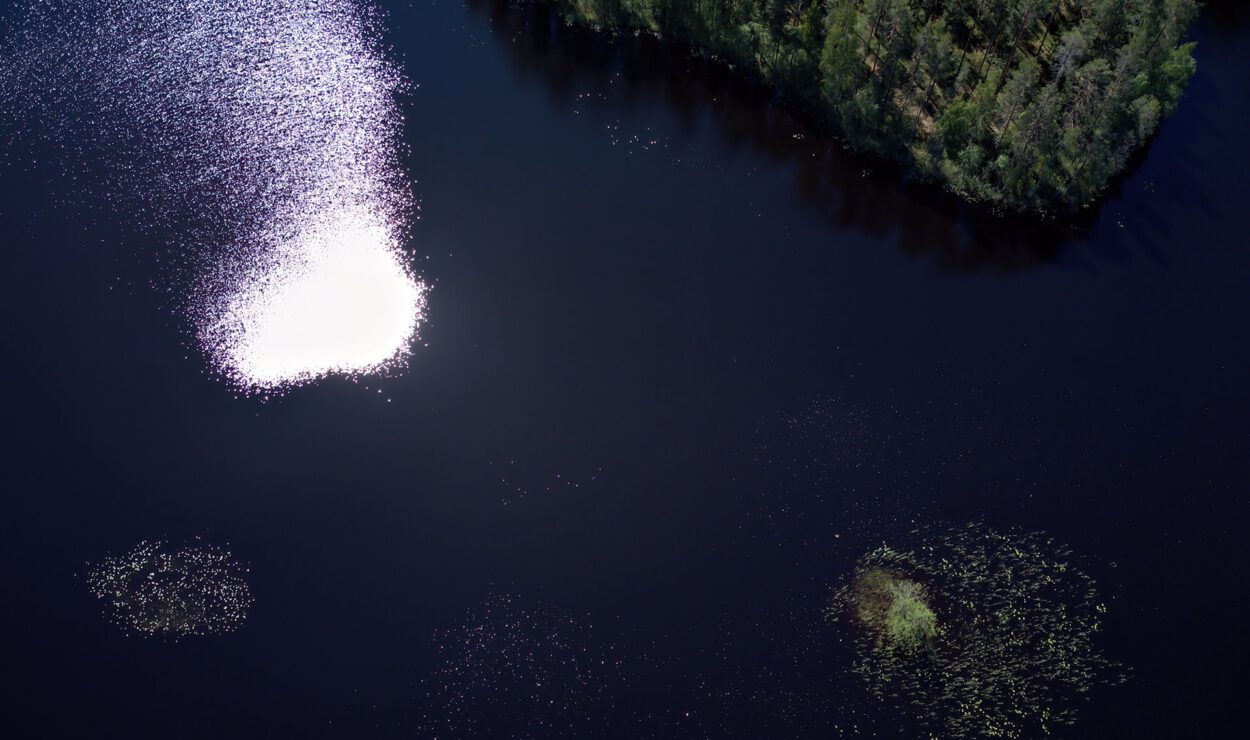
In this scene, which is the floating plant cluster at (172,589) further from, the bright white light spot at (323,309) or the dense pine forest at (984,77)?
the dense pine forest at (984,77)

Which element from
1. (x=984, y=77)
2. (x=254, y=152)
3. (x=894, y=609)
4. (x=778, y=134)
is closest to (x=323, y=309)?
(x=254, y=152)

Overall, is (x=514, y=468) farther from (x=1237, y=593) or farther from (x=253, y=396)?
(x=1237, y=593)

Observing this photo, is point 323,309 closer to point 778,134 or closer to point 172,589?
point 172,589

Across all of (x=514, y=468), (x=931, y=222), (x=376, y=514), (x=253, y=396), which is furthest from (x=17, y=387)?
(x=931, y=222)

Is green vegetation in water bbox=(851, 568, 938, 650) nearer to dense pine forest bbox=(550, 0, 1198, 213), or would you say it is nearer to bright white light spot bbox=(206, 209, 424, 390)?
bright white light spot bbox=(206, 209, 424, 390)

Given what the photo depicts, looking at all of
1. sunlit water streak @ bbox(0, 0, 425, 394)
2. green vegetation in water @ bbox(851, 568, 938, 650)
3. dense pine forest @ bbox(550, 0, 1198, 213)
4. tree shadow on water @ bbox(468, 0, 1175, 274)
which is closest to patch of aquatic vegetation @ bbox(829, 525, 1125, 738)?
green vegetation in water @ bbox(851, 568, 938, 650)

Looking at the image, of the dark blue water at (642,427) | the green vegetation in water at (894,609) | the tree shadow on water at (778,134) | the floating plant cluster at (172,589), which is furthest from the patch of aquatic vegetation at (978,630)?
the floating plant cluster at (172,589)
